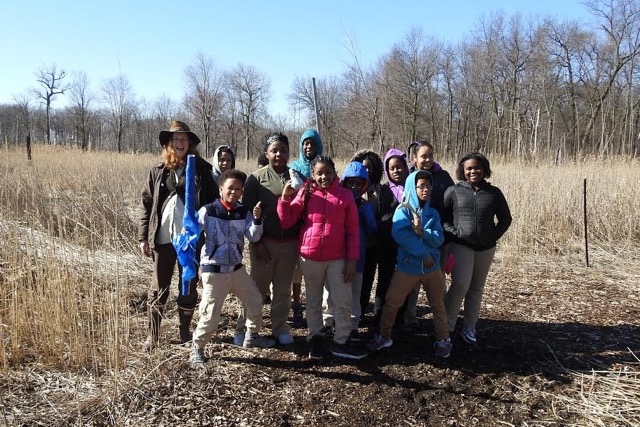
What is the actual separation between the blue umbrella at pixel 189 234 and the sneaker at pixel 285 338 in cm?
90

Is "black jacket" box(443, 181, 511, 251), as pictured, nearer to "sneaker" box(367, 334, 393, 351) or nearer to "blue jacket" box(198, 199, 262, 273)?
"sneaker" box(367, 334, 393, 351)

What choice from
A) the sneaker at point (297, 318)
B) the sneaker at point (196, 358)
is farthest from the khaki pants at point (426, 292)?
the sneaker at point (196, 358)

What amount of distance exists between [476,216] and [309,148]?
143cm

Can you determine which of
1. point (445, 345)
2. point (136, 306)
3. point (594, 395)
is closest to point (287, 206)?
point (445, 345)

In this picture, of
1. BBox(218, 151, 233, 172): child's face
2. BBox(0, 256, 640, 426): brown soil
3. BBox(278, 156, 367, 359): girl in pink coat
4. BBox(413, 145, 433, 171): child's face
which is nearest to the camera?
BBox(0, 256, 640, 426): brown soil

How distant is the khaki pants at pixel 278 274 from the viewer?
11.2ft

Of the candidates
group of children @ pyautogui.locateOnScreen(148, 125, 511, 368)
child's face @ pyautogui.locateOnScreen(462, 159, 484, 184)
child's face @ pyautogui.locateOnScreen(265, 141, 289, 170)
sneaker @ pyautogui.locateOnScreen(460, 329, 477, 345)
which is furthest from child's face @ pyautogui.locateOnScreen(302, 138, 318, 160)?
sneaker @ pyautogui.locateOnScreen(460, 329, 477, 345)

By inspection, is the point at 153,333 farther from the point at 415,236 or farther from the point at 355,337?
the point at 415,236

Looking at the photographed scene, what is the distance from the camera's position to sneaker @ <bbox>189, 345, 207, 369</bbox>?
3.01m

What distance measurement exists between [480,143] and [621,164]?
25255mm

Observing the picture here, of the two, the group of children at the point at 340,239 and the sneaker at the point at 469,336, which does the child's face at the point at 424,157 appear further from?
the sneaker at the point at 469,336

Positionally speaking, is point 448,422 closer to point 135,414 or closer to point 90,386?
point 135,414

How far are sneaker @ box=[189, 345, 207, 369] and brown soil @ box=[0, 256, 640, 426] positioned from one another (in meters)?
0.05

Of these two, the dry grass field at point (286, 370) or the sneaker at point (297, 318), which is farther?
the sneaker at point (297, 318)
